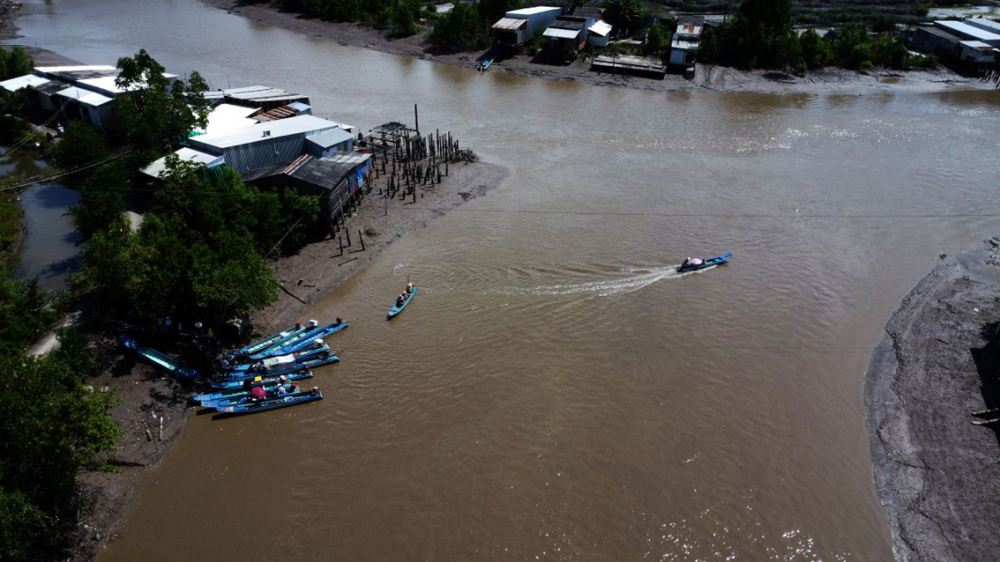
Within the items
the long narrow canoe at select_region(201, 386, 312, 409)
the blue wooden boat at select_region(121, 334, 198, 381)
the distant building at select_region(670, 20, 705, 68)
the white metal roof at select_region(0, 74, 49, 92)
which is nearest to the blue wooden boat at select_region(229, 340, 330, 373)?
the long narrow canoe at select_region(201, 386, 312, 409)

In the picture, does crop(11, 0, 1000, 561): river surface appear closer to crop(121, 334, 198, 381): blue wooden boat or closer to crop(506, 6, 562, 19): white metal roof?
crop(121, 334, 198, 381): blue wooden boat

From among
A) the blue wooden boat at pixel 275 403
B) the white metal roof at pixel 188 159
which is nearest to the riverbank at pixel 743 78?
the white metal roof at pixel 188 159

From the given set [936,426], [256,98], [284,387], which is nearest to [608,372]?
[936,426]

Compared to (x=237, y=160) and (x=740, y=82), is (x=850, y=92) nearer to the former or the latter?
(x=740, y=82)

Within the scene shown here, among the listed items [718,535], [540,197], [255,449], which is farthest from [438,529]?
[540,197]

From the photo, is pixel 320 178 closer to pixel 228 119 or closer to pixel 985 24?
pixel 228 119
